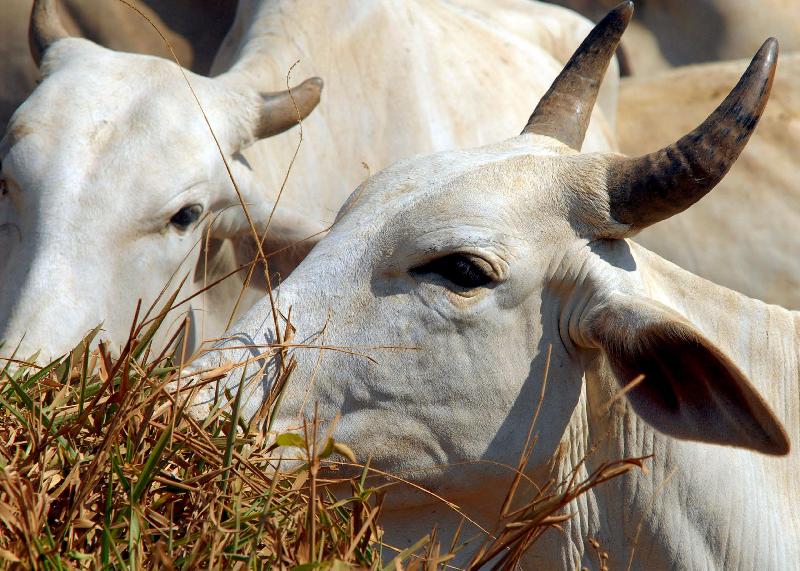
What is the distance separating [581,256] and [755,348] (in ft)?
2.03

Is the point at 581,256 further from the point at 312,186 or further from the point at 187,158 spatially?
the point at 312,186

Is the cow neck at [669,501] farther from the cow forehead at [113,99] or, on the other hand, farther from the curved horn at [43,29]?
the curved horn at [43,29]

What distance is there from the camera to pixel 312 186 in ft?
16.5

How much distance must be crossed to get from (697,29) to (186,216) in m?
5.43

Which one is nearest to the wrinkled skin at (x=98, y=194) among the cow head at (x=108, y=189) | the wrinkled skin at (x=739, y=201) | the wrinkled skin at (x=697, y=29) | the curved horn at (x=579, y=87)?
the cow head at (x=108, y=189)

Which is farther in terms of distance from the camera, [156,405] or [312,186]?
[312,186]

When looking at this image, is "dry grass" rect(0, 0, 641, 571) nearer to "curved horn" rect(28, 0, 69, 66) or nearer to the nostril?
the nostril

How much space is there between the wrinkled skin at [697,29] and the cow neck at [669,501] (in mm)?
5795

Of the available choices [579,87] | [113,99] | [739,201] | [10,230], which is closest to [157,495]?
[579,87]

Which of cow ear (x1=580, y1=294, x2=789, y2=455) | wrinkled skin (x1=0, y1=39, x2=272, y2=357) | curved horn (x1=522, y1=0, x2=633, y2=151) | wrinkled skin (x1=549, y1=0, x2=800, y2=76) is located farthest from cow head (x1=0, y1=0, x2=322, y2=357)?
wrinkled skin (x1=549, y1=0, x2=800, y2=76)

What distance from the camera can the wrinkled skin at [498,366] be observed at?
2.69 m

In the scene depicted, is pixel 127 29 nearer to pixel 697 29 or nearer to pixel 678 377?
pixel 697 29

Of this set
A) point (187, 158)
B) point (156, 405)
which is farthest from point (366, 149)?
point (156, 405)

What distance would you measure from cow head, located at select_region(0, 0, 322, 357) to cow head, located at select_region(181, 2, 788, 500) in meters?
1.25
